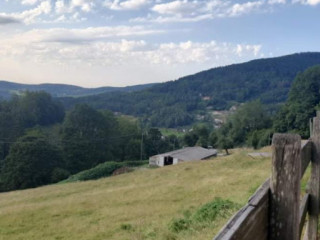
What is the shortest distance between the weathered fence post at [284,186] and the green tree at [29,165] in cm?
4497

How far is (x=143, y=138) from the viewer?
6481 cm

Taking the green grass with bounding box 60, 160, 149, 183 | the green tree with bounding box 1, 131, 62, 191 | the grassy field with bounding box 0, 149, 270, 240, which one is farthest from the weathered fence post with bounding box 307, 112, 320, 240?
the green tree with bounding box 1, 131, 62, 191

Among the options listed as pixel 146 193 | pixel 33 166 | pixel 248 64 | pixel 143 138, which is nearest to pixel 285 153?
pixel 146 193

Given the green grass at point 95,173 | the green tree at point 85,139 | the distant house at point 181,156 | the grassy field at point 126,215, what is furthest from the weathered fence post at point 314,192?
the green tree at point 85,139

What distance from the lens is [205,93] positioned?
170 m

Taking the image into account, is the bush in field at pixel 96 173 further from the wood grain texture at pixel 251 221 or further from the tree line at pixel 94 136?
the wood grain texture at pixel 251 221

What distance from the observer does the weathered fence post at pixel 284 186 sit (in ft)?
5.17

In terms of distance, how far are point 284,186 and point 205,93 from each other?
170496 mm

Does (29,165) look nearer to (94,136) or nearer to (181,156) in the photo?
(94,136)

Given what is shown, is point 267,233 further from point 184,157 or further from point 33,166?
point 33,166

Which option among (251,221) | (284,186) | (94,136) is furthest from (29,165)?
(251,221)

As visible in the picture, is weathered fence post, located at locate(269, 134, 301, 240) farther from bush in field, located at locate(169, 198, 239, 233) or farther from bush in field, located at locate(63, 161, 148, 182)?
bush in field, located at locate(63, 161, 148, 182)

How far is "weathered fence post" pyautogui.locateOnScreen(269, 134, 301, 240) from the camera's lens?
1577mm

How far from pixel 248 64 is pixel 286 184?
205m
